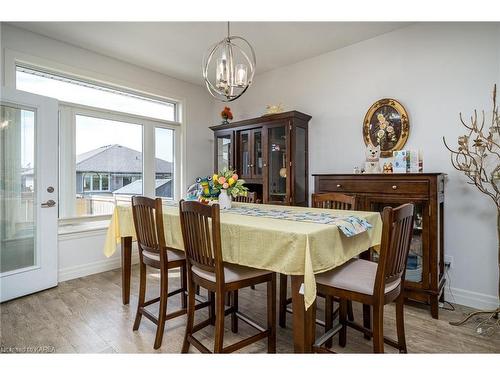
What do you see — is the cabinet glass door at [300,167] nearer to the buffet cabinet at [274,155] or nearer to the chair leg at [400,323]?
the buffet cabinet at [274,155]

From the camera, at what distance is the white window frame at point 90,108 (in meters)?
2.87

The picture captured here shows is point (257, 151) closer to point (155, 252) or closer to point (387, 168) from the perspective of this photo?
point (387, 168)

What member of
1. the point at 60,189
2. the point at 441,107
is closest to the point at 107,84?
the point at 60,189

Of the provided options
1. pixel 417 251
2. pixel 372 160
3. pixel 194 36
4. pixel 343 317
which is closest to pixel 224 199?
pixel 343 317

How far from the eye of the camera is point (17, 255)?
2791 millimetres

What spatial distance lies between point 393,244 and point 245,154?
104 inches

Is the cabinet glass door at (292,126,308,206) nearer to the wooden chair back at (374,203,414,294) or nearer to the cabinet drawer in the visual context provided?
the cabinet drawer

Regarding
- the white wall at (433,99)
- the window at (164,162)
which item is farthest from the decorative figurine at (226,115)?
the white wall at (433,99)

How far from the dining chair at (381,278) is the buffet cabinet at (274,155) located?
1.74 m

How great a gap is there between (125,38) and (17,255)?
240 centimetres

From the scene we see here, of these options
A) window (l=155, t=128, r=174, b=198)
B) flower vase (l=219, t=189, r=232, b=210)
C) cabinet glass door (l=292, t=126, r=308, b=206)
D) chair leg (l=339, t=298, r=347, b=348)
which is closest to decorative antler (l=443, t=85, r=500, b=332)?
chair leg (l=339, t=298, r=347, b=348)

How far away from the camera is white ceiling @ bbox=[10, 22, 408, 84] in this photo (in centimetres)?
284

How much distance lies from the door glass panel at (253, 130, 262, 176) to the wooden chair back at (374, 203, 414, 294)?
2263 mm

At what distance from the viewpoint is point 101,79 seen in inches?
138
